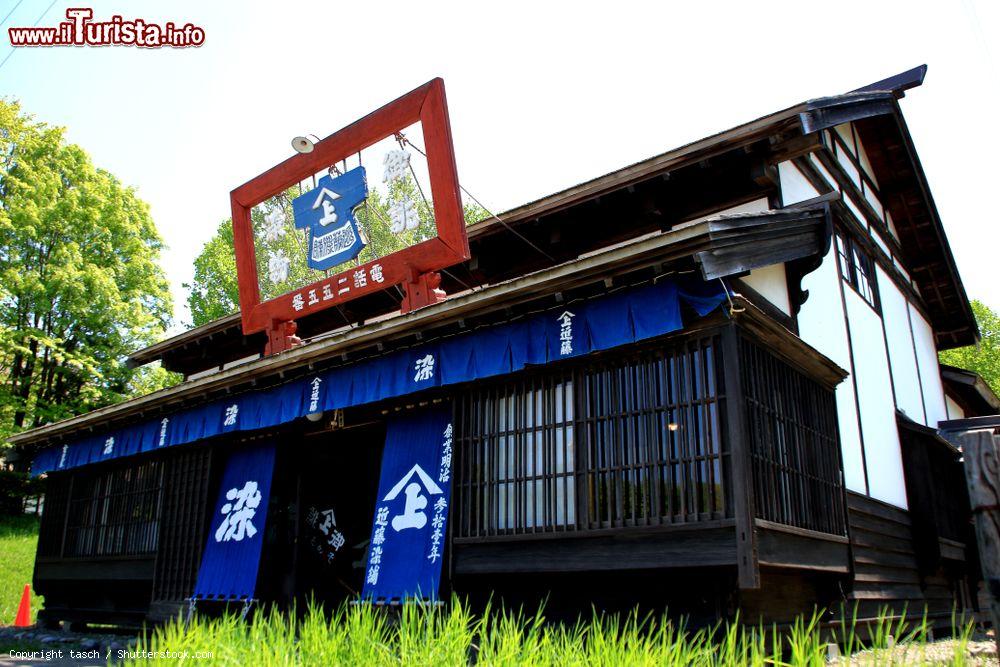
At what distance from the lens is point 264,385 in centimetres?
1208

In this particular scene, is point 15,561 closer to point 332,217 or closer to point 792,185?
point 332,217

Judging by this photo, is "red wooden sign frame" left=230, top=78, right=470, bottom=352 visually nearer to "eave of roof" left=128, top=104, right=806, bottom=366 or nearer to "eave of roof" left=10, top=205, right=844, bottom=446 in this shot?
"eave of roof" left=10, top=205, right=844, bottom=446

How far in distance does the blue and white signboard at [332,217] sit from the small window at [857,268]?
739 cm

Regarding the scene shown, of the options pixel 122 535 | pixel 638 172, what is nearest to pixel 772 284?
pixel 638 172

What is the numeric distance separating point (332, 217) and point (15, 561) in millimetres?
16103

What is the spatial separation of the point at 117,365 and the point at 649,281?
82.7 feet

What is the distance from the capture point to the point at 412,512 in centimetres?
958

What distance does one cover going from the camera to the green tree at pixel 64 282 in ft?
85.2

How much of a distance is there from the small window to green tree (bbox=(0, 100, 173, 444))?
2399 centimetres

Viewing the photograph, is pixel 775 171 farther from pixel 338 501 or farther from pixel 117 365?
pixel 117 365

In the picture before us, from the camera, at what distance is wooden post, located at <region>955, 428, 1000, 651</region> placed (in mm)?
5418

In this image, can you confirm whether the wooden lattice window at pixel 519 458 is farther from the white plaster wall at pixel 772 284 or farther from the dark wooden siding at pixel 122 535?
the dark wooden siding at pixel 122 535

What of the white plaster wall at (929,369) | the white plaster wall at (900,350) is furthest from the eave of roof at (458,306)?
the white plaster wall at (929,369)

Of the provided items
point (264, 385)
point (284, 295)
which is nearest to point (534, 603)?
point (264, 385)
